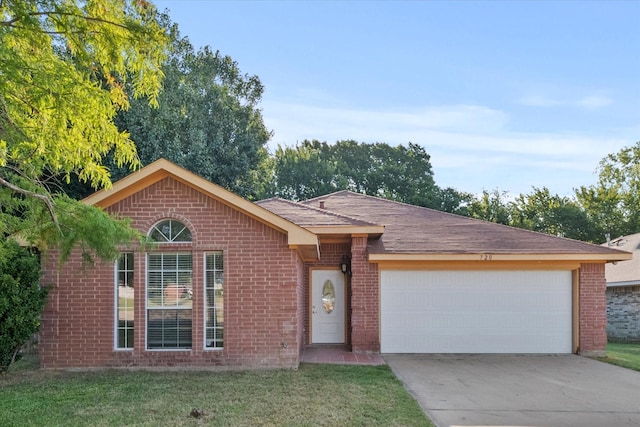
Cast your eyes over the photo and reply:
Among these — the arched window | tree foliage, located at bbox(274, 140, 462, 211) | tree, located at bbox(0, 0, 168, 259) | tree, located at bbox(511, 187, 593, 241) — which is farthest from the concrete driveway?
tree foliage, located at bbox(274, 140, 462, 211)

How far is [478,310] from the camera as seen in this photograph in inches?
513

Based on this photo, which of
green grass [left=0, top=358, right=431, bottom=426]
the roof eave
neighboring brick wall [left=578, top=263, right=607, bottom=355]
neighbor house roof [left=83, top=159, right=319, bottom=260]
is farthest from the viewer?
neighboring brick wall [left=578, top=263, right=607, bottom=355]

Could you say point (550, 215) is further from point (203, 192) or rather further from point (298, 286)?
point (203, 192)

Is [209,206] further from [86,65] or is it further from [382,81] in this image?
[382,81]

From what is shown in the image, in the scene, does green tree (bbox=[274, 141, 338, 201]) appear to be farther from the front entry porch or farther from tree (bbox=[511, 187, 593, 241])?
the front entry porch

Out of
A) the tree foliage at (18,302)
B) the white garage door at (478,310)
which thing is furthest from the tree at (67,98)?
the white garage door at (478,310)

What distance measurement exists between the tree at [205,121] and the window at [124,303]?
39.6 feet

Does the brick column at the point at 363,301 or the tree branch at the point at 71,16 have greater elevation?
the tree branch at the point at 71,16

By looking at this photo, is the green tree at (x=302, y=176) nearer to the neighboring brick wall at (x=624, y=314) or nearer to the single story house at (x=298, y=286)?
the neighboring brick wall at (x=624, y=314)

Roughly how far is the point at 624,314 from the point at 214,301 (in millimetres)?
16942

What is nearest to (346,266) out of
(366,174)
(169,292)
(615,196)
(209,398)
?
(169,292)

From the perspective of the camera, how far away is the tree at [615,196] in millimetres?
35312

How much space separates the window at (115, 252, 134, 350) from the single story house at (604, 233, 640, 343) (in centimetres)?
1718

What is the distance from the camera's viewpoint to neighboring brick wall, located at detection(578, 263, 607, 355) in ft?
42.3
